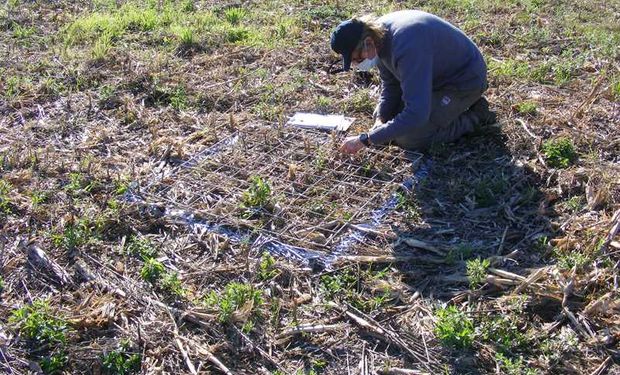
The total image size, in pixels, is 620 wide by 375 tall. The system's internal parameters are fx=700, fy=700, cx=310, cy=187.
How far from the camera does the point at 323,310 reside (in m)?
3.49

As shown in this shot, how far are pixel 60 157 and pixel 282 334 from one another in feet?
8.41

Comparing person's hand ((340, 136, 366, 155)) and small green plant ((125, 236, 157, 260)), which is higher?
person's hand ((340, 136, 366, 155))

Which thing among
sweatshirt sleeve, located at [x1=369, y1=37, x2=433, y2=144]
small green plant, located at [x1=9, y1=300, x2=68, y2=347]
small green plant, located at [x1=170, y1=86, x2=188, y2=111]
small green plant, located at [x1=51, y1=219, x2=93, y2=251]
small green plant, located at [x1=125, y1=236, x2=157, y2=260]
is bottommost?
small green plant, located at [x1=170, y1=86, x2=188, y2=111]

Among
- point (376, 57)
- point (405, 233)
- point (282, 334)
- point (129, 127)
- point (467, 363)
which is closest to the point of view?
point (467, 363)

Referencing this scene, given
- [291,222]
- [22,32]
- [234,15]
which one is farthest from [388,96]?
[22,32]

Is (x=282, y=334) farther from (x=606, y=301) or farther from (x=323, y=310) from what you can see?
(x=606, y=301)

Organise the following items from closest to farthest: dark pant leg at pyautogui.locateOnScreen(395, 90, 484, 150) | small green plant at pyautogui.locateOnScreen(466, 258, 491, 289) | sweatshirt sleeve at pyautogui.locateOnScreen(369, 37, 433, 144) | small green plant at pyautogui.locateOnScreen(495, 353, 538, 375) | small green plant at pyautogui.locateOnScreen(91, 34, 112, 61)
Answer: small green plant at pyautogui.locateOnScreen(495, 353, 538, 375), small green plant at pyautogui.locateOnScreen(466, 258, 491, 289), sweatshirt sleeve at pyautogui.locateOnScreen(369, 37, 433, 144), dark pant leg at pyautogui.locateOnScreen(395, 90, 484, 150), small green plant at pyautogui.locateOnScreen(91, 34, 112, 61)

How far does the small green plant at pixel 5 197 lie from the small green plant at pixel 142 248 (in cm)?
92

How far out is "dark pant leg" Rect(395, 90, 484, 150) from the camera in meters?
4.80

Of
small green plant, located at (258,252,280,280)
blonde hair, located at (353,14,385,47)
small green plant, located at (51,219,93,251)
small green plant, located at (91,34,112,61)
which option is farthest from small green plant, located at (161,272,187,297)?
small green plant, located at (91,34,112,61)

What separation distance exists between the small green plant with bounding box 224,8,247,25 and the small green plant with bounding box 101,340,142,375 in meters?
5.31

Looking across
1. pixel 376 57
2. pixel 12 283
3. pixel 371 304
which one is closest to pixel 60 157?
pixel 12 283

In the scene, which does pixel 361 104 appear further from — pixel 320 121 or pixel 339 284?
pixel 339 284

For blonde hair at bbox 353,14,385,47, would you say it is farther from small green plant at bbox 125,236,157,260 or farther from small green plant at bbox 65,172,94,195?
small green plant at bbox 65,172,94,195
